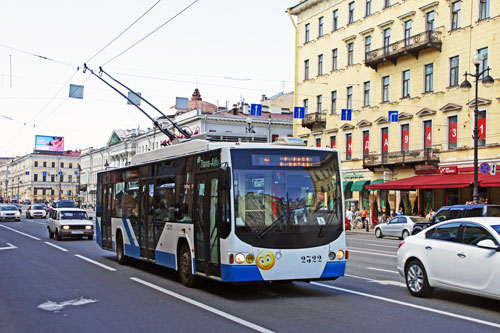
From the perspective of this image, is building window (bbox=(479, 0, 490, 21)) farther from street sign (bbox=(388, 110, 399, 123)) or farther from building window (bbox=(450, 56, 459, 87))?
street sign (bbox=(388, 110, 399, 123))

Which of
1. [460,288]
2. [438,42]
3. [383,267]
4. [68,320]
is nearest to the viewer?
[68,320]

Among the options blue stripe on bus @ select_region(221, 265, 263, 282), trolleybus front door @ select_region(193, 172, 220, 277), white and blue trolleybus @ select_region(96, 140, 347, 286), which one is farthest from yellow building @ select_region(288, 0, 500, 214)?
blue stripe on bus @ select_region(221, 265, 263, 282)

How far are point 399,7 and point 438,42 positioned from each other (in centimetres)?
508

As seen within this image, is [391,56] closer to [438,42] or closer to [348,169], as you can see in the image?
[438,42]

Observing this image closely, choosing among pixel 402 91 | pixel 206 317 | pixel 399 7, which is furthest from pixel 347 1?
pixel 206 317

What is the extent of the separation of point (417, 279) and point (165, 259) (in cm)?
550

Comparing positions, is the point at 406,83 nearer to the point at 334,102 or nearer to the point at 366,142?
the point at 366,142

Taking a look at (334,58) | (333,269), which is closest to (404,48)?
(334,58)

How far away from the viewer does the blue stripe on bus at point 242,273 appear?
10.8m

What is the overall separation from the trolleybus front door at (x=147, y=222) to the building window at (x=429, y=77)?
28485 millimetres

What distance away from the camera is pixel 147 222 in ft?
50.1

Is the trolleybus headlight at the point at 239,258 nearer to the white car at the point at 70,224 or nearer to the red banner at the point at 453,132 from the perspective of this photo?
the white car at the point at 70,224

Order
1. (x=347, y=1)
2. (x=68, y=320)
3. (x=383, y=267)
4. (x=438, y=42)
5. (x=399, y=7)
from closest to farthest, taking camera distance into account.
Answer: (x=68, y=320) → (x=383, y=267) → (x=438, y=42) → (x=399, y=7) → (x=347, y=1)

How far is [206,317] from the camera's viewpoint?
9.34 meters
